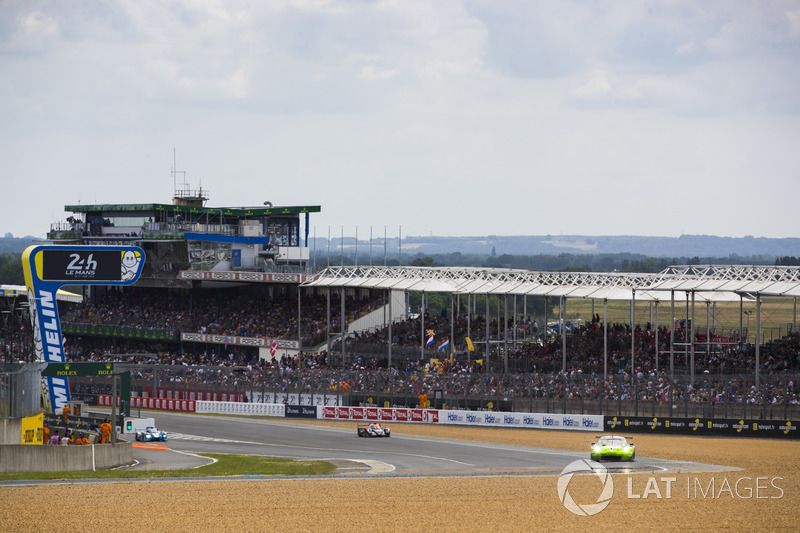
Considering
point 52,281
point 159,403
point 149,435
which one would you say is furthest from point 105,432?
point 159,403

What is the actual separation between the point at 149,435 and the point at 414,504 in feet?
75.8

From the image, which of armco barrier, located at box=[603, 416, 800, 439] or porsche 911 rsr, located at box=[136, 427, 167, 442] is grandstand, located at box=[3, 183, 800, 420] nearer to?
armco barrier, located at box=[603, 416, 800, 439]

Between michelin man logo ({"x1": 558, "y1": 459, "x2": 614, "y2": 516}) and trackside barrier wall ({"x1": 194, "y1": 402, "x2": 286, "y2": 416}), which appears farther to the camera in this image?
trackside barrier wall ({"x1": 194, "y1": 402, "x2": 286, "y2": 416})

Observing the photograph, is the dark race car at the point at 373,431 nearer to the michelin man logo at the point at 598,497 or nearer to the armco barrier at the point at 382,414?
the armco barrier at the point at 382,414

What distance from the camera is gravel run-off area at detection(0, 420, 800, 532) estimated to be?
65.0ft

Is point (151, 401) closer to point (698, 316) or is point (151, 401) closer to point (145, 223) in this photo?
point (145, 223)

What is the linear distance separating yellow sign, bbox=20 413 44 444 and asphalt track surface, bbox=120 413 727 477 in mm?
3576

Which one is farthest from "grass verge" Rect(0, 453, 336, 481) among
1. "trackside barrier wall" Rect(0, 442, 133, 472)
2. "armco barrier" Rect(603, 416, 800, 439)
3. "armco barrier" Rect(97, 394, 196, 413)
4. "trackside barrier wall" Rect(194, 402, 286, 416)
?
"armco barrier" Rect(97, 394, 196, 413)

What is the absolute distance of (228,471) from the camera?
31.2 meters

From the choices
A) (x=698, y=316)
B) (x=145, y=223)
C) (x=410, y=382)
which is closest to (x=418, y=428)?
(x=410, y=382)

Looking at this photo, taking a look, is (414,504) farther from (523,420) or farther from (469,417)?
(469,417)

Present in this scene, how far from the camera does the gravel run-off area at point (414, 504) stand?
19.8m

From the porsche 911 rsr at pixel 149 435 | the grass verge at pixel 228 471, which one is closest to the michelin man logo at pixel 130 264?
the porsche 911 rsr at pixel 149 435

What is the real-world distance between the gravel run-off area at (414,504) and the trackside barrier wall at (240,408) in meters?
26.8
